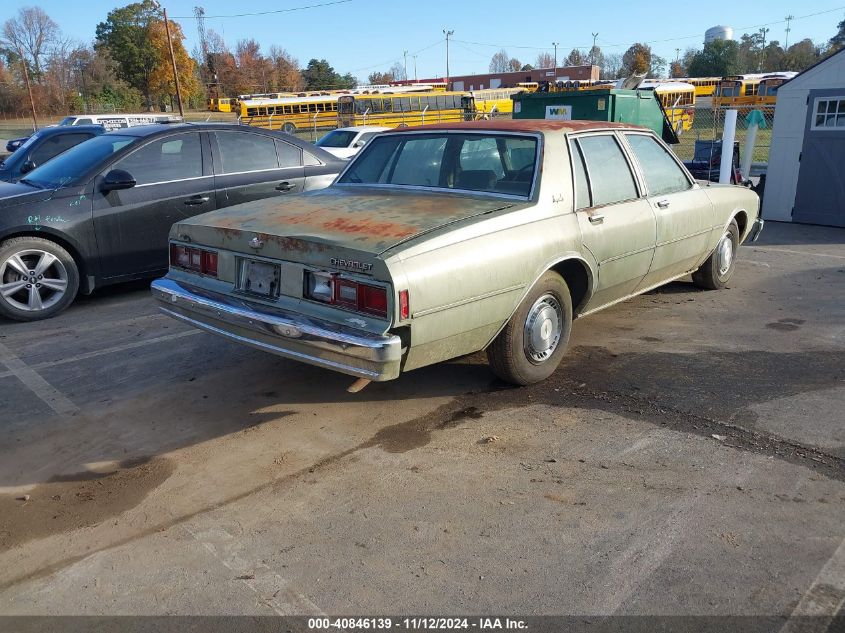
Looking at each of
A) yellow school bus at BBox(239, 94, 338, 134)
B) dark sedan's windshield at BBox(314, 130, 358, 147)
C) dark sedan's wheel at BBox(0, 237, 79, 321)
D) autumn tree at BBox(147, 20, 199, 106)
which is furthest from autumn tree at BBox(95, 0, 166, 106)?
dark sedan's wheel at BBox(0, 237, 79, 321)

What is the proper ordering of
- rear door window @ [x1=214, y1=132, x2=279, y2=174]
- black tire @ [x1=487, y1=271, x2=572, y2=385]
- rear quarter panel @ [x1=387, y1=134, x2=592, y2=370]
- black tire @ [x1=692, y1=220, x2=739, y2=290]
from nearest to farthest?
rear quarter panel @ [x1=387, y1=134, x2=592, y2=370] → black tire @ [x1=487, y1=271, x2=572, y2=385] → black tire @ [x1=692, y1=220, x2=739, y2=290] → rear door window @ [x1=214, y1=132, x2=279, y2=174]

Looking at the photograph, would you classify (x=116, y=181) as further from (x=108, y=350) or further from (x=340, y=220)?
(x=340, y=220)

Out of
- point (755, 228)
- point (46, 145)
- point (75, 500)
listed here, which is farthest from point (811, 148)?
point (46, 145)

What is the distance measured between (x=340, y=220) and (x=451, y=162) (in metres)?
1.19

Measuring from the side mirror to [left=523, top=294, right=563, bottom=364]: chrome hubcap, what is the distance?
4.14 m

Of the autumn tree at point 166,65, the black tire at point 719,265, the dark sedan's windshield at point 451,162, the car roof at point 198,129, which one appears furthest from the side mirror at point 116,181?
the autumn tree at point 166,65

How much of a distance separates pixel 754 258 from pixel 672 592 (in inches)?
270

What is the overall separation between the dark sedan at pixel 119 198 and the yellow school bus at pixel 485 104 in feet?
79.7

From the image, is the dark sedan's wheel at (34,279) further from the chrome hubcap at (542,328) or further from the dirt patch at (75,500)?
the chrome hubcap at (542,328)

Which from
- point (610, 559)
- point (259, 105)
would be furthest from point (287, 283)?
point (259, 105)

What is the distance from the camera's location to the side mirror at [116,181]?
636 centimetres

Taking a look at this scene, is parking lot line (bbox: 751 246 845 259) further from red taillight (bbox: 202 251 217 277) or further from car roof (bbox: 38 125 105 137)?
car roof (bbox: 38 125 105 137)

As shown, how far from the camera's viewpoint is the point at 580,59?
125188 mm

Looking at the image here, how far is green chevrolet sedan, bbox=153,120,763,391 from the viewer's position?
3.57 meters
